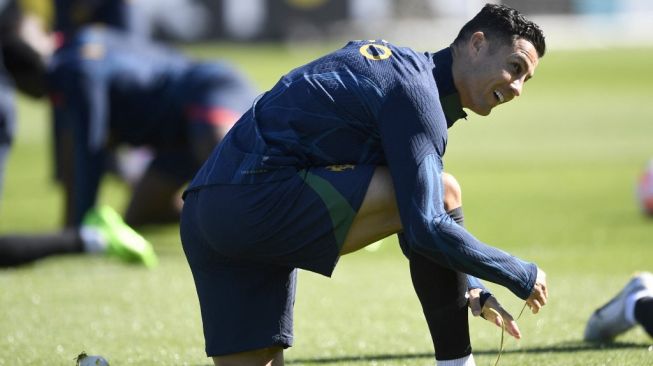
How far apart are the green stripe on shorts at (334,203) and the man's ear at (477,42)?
657mm

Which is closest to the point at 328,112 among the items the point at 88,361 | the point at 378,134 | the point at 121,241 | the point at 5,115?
→ the point at 378,134

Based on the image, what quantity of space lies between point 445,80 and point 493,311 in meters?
0.79

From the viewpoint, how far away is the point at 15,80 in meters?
8.56

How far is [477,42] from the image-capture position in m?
4.02

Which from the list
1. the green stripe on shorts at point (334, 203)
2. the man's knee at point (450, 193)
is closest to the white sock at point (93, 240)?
the green stripe on shorts at point (334, 203)

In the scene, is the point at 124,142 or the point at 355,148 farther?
the point at 124,142

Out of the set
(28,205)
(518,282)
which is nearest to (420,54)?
(518,282)

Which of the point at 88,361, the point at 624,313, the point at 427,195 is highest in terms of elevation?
the point at 427,195

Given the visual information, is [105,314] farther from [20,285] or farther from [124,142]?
[124,142]

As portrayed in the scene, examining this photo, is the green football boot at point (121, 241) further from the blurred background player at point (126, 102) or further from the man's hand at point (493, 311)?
the man's hand at point (493, 311)

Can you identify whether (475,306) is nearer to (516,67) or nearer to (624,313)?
(516,67)

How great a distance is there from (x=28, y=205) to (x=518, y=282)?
8.48 meters

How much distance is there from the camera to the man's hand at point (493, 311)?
393 centimetres

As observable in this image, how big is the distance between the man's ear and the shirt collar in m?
0.09
